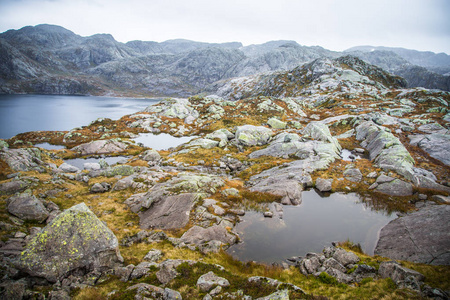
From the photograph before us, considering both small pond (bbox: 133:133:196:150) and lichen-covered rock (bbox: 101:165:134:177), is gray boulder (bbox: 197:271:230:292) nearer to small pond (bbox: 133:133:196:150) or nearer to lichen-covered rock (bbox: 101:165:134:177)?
lichen-covered rock (bbox: 101:165:134:177)

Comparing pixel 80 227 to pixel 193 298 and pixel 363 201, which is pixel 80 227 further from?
pixel 363 201

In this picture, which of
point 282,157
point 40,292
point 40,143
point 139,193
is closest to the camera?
A: point 40,292

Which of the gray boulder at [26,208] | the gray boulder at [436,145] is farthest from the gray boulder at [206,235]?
the gray boulder at [436,145]

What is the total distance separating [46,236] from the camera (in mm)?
13352

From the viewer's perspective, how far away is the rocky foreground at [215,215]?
12375 millimetres

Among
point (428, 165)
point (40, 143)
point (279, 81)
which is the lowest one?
point (40, 143)

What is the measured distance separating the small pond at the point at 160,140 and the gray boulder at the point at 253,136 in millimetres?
23247

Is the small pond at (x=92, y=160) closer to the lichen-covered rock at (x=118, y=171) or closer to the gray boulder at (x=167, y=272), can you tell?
the lichen-covered rock at (x=118, y=171)

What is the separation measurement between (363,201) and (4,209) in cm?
4226

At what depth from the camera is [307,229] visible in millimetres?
22688

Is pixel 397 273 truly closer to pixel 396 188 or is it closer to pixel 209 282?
pixel 209 282

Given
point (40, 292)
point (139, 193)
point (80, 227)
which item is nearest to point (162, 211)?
point (139, 193)

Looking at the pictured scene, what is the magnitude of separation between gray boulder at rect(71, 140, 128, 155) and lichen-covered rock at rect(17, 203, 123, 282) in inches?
2053

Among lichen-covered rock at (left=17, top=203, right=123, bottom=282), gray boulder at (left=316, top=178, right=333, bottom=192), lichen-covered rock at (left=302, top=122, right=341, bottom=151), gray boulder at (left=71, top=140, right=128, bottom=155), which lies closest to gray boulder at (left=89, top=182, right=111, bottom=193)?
lichen-covered rock at (left=17, top=203, right=123, bottom=282)
